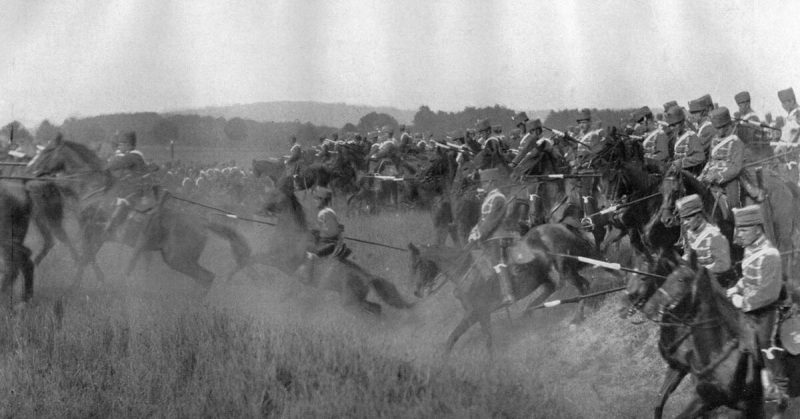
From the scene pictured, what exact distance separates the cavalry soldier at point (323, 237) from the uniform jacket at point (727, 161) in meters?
5.17

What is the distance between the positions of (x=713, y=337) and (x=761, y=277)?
0.64 metres

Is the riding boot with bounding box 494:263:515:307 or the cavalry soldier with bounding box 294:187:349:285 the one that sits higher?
the cavalry soldier with bounding box 294:187:349:285

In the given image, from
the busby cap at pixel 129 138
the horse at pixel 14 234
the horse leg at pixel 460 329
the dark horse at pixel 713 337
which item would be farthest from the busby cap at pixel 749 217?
the busby cap at pixel 129 138

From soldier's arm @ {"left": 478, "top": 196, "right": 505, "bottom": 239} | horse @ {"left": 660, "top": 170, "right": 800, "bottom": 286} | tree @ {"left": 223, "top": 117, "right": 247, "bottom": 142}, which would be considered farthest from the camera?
tree @ {"left": 223, "top": 117, "right": 247, "bottom": 142}

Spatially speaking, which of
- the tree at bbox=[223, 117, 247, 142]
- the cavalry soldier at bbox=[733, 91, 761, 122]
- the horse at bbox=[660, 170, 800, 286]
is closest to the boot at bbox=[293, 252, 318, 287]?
the horse at bbox=[660, 170, 800, 286]

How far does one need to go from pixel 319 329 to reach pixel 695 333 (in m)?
4.68

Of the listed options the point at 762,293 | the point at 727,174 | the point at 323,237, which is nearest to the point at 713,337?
the point at 762,293

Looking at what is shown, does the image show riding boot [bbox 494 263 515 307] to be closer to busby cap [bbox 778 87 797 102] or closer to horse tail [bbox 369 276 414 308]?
horse tail [bbox 369 276 414 308]

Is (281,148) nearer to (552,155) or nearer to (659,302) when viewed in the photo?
(552,155)


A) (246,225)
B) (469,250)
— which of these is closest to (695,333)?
(469,250)

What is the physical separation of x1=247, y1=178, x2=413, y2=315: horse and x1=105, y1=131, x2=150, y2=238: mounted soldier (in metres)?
2.09

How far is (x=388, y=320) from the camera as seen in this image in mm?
12516

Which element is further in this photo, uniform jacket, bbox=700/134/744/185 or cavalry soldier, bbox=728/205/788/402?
uniform jacket, bbox=700/134/744/185

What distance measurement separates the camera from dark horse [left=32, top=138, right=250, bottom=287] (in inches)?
542
